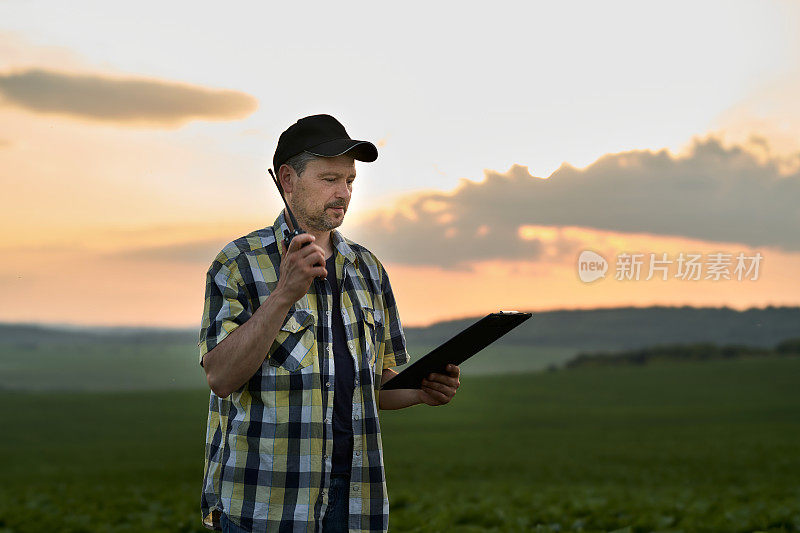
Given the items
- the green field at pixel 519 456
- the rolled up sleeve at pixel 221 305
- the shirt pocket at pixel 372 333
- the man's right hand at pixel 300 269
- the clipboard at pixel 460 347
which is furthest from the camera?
the green field at pixel 519 456

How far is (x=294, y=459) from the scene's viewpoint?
3.24 metres

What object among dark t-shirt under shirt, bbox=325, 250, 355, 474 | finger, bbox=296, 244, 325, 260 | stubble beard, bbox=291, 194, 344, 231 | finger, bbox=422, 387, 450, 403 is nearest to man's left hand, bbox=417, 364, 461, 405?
finger, bbox=422, 387, 450, 403

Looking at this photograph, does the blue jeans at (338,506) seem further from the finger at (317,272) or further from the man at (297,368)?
the finger at (317,272)

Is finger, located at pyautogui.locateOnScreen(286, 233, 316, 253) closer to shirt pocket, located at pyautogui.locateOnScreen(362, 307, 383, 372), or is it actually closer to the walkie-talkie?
the walkie-talkie

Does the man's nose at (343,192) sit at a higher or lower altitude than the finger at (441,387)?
higher

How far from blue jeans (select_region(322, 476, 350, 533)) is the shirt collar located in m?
0.98

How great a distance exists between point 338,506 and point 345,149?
1.50 meters

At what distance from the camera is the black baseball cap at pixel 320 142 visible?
11.0 feet

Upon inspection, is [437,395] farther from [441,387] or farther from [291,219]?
[291,219]

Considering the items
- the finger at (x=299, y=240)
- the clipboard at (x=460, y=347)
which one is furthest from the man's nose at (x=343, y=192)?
the clipboard at (x=460, y=347)

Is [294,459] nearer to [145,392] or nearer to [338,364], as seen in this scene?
[338,364]

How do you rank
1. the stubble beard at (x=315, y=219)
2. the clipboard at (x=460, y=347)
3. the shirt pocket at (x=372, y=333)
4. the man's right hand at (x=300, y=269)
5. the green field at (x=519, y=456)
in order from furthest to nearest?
the green field at (x=519, y=456) → the shirt pocket at (x=372, y=333) → the stubble beard at (x=315, y=219) → the clipboard at (x=460, y=347) → the man's right hand at (x=300, y=269)

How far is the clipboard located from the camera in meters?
3.30

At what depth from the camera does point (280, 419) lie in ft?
10.6
